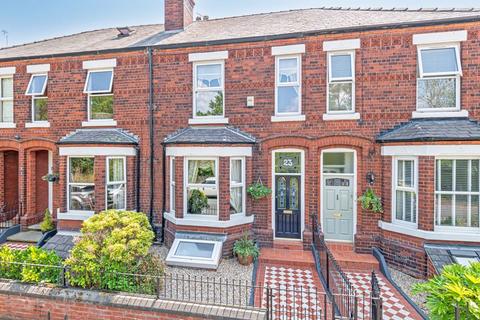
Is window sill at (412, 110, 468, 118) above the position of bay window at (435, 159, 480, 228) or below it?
above

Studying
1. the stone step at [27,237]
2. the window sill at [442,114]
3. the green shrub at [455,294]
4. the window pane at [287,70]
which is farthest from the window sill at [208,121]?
the green shrub at [455,294]

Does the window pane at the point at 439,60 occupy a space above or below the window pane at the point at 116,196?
above

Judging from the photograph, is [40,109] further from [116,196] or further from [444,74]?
[444,74]

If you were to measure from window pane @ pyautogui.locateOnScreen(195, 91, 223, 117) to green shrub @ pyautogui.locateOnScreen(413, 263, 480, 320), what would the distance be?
7.24 meters

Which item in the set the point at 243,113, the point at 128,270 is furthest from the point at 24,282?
the point at 243,113

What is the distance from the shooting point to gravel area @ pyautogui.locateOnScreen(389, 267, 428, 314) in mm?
5889

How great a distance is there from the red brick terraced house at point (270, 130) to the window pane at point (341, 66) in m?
0.04

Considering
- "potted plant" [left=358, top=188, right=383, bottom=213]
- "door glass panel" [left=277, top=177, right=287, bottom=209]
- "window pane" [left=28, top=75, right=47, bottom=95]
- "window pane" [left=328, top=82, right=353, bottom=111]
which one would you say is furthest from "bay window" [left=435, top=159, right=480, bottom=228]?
"window pane" [left=28, top=75, right=47, bottom=95]

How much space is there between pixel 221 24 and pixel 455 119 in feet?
29.0

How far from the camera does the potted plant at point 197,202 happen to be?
8.62 m

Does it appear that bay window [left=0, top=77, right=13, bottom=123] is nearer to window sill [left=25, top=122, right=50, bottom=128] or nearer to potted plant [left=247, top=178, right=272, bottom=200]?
window sill [left=25, top=122, right=50, bottom=128]

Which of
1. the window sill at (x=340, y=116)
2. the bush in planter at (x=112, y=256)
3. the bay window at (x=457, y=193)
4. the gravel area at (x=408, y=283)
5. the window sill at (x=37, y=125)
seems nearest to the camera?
the bush in planter at (x=112, y=256)

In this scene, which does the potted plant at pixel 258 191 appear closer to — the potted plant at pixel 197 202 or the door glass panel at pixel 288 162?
the door glass panel at pixel 288 162

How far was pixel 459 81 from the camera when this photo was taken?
769 cm
